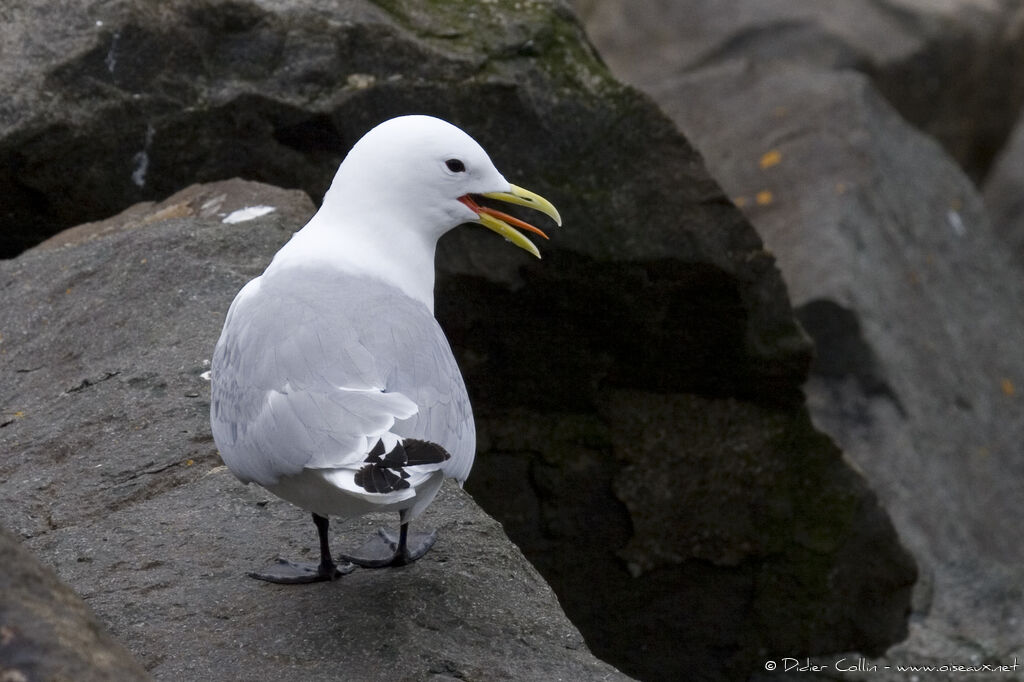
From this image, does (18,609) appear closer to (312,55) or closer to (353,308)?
(353,308)

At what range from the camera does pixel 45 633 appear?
1612mm

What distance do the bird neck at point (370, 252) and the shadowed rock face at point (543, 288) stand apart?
2.05ft

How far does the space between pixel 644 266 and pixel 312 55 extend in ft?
4.14

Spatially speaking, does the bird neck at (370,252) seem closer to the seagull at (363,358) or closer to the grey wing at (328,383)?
the seagull at (363,358)

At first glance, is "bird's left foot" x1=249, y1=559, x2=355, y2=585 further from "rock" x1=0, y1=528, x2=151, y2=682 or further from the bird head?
"rock" x1=0, y1=528, x2=151, y2=682

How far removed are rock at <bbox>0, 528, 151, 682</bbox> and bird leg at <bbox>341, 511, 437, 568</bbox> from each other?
97cm

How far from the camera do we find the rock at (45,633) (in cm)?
157

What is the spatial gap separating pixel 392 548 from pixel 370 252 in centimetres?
63

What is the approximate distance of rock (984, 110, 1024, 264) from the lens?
7891 mm

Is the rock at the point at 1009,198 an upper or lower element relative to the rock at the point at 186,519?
lower

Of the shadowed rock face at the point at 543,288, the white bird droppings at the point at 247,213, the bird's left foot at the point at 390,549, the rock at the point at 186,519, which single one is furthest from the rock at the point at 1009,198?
the bird's left foot at the point at 390,549

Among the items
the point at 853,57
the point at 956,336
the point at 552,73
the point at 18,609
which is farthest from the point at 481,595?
the point at 853,57

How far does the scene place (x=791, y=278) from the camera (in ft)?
18.8

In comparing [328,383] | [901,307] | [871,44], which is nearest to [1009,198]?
[871,44]
